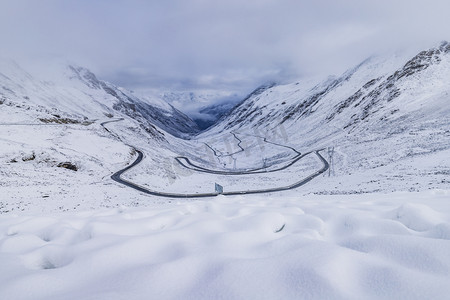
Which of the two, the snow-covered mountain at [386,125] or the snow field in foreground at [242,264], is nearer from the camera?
the snow field in foreground at [242,264]

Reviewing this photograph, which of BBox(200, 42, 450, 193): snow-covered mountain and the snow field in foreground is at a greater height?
BBox(200, 42, 450, 193): snow-covered mountain

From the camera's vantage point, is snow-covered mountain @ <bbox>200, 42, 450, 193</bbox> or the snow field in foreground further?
snow-covered mountain @ <bbox>200, 42, 450, 193</bbox>

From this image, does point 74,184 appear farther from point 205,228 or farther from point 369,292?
point 369,292

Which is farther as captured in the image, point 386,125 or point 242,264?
point 386,125

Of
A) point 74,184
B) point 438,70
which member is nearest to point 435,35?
point 438,70

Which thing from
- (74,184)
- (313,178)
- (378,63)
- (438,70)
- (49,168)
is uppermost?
(378,63)

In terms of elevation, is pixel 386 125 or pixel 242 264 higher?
pixel 386 125

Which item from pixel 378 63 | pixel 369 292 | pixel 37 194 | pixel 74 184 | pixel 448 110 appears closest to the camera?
pixel 369 292

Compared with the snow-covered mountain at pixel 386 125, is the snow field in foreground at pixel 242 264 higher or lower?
lower

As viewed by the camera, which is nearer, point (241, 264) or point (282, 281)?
point (282, 281)

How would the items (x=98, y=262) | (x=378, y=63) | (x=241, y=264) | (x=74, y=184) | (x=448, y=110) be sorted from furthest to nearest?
(x=378, y=63) → (x=448, y=110) → (x=74, y=184) → (x=98, y=262) → (x=241, y=264)

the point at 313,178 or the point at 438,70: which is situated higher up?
the point at 438,70
